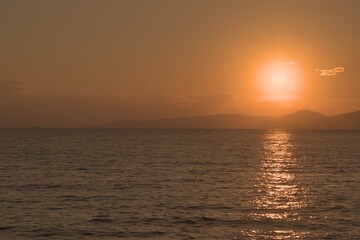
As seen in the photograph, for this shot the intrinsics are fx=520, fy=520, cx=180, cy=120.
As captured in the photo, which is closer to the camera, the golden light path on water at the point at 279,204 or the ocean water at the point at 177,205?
the golden light path on water at the point at 279,204

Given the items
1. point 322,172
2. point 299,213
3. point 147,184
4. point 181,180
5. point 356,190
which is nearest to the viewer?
point 299,213

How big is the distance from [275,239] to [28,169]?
43.6 m

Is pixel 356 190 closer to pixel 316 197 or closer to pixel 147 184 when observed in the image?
pixel 316 197

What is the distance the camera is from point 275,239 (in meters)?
25.9

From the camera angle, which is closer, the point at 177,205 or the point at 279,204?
the point at 177,205

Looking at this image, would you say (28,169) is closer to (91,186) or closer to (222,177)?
(91,186)

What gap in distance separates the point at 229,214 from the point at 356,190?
53.8ft

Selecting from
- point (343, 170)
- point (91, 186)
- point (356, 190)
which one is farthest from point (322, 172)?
point (91, 186)

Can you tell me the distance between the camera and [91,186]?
46031 millimetres

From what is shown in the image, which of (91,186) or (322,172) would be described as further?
(322,172)

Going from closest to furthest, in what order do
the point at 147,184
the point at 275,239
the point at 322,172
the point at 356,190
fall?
1. the point at 275,239
2. the point at 356,190
3. the point at 147,184
4. the point at 322,172

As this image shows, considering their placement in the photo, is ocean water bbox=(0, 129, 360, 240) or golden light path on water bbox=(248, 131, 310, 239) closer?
golden light path on water bbox=(248, 131, 310, 239)

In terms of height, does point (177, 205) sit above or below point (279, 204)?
above

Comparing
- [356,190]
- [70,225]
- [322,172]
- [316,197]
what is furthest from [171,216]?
[322,172]
